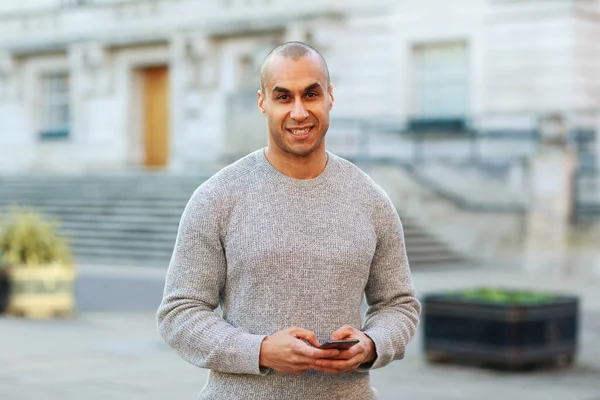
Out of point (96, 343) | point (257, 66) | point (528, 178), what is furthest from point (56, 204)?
point (96, 343)

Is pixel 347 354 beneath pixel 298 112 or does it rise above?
beneath

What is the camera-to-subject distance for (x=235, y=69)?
99.3 ft

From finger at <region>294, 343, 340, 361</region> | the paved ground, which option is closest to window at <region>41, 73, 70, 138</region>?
the paved ground

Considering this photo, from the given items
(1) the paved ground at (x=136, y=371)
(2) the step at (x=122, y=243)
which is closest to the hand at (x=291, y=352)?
(1) the paved ground at (x=136, y=371)

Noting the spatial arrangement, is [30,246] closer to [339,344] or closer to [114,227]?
[114,227]

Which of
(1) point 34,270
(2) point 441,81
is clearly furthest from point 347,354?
(2) point 441,81

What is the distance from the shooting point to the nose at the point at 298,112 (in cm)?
317

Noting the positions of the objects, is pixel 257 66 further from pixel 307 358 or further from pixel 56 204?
pixel 307 358

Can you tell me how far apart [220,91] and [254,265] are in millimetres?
27412

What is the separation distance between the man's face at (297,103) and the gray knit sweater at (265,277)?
5.2 inches

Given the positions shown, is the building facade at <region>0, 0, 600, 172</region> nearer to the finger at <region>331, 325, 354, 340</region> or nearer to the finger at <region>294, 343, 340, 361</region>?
Answer: the finger at <region>331, 325, 354, 340</region>

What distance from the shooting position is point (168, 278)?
328cm

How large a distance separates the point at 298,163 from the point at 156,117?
97.1 feet

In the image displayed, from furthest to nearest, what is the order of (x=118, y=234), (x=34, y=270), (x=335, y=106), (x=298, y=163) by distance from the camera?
(x=335, y=106) → (x=118, y=234) → (x=34, y=270) → (x=298, y=163)
